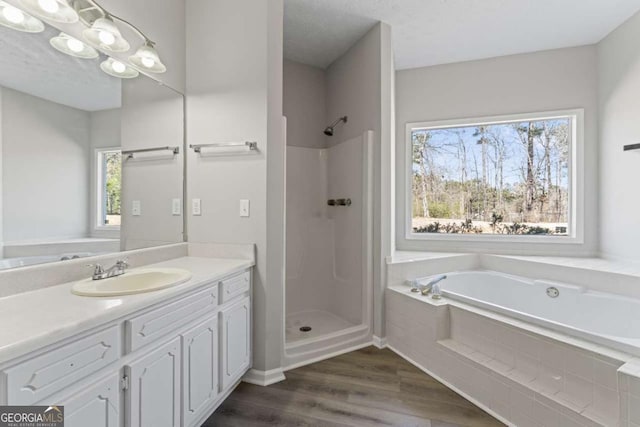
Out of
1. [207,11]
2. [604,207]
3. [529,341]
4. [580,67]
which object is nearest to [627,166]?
[604,207]

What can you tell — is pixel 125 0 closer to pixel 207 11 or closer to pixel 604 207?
pixel 207 11

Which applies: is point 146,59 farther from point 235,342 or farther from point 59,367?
point 235,342

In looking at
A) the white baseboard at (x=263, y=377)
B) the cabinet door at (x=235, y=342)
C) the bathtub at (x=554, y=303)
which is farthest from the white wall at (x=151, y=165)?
the bathtub at (x=554, y=303)

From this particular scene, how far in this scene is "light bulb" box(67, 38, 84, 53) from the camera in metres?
1.47

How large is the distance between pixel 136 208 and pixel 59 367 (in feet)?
3.87

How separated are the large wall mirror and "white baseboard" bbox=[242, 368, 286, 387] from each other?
1084mm

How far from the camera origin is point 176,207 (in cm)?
210

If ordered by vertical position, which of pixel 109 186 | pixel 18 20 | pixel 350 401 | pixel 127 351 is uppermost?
pixel 18 20

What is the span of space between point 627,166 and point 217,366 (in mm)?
3636

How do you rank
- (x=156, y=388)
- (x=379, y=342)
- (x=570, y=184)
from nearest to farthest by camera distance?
(x=156, y=388) → (x=379, y=342) → (x=570, y=184)

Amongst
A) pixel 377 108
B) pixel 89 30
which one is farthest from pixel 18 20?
pixel 377 108

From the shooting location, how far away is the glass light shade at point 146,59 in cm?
177

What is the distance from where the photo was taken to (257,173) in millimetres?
1995

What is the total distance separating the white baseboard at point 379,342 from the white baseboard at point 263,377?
0.91 metres
